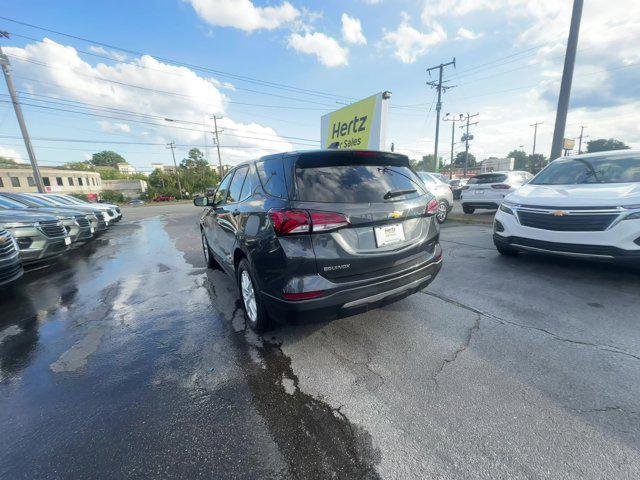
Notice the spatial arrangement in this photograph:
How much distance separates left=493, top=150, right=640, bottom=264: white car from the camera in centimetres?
348

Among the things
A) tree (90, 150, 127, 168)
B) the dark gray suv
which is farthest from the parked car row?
tree (90, 150, 127, 168)

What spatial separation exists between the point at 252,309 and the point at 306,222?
4.41 feet

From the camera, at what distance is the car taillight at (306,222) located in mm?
2242

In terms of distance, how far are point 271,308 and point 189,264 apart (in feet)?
13.4

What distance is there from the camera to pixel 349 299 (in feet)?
7.77

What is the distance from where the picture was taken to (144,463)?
5.54ft

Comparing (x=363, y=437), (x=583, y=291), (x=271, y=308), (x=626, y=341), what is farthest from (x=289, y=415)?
(x=583, y=291)

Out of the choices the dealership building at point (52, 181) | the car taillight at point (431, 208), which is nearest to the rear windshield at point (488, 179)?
the car taillight at point (431, 208)

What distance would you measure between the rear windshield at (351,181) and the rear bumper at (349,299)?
693mm

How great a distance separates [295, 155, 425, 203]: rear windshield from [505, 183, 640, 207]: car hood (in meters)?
2.49

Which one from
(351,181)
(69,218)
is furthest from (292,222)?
(69,218)

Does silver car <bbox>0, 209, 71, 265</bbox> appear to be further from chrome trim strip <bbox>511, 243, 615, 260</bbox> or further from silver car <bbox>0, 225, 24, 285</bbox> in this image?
chrome trim strip <bbox>511, 243, 615, 260</bbox>

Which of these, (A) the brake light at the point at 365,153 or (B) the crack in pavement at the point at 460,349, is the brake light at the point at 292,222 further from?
(B) the crack in pavement at the point at 460,349

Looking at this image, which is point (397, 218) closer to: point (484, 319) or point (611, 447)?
point (484, 319)
